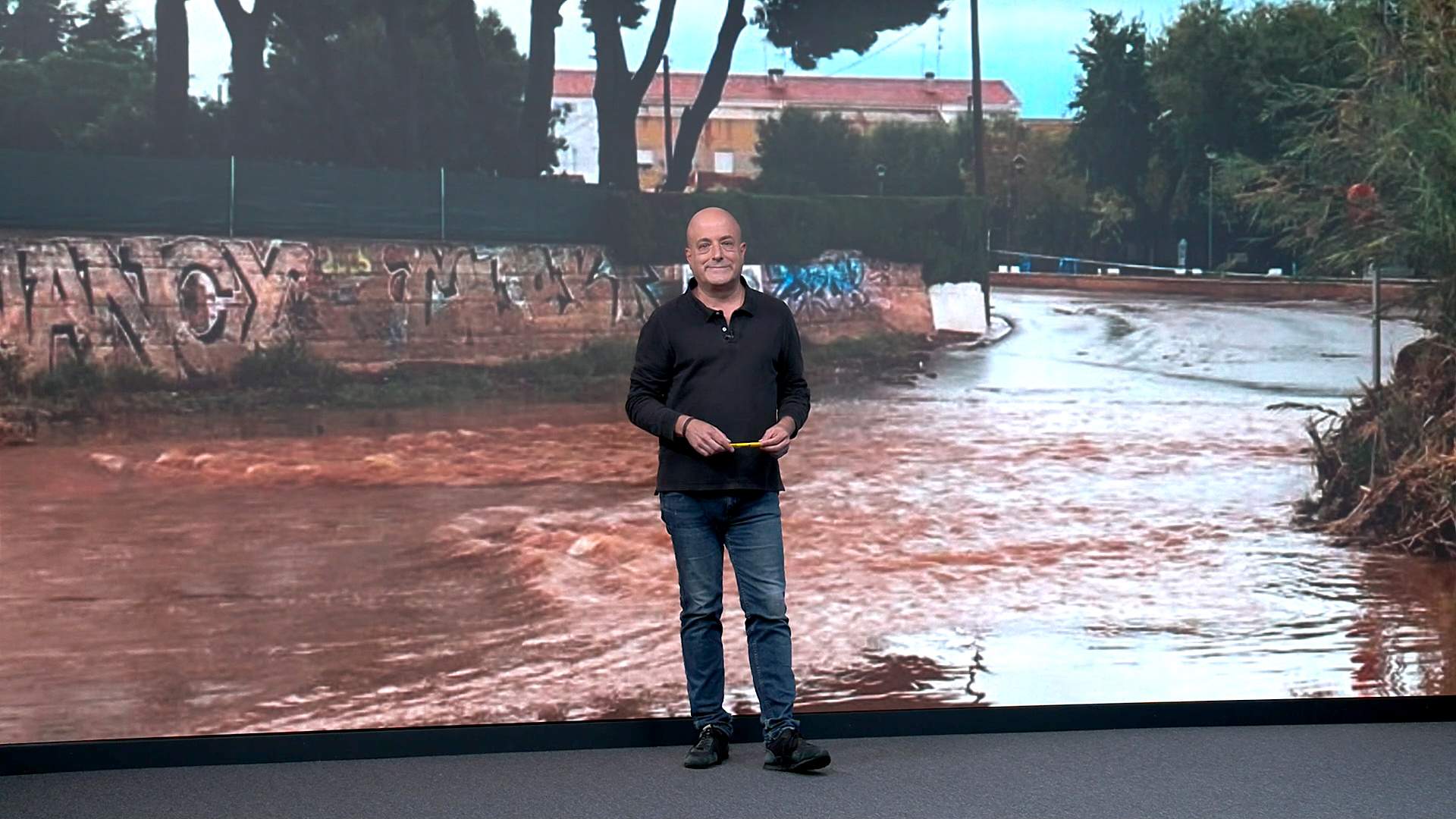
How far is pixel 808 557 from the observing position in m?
4.08

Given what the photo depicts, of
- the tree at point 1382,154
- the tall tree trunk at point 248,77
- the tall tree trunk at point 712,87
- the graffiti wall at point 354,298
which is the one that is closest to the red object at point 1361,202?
the tree at point 1382,154

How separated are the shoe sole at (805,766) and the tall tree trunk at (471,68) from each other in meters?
1.75

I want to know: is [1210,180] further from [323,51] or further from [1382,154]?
[323,51]

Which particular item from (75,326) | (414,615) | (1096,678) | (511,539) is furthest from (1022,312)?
(75,326)

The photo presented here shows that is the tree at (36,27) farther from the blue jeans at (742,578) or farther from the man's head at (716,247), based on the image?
the blue jeans at (742,578)

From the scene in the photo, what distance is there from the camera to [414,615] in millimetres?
3949

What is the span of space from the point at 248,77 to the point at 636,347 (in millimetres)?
1236

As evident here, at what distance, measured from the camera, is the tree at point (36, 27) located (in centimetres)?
382

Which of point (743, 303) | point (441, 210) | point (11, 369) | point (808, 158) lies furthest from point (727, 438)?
point (11, 369)

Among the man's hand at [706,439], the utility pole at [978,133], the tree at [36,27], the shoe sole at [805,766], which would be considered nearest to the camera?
the man's hand at [706,439]

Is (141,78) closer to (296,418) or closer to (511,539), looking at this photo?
(296,418)

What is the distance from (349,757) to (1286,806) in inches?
82.0

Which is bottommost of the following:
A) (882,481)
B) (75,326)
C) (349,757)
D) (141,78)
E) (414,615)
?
(349,757)

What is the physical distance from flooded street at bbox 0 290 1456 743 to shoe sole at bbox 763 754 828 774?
0.45 metres
